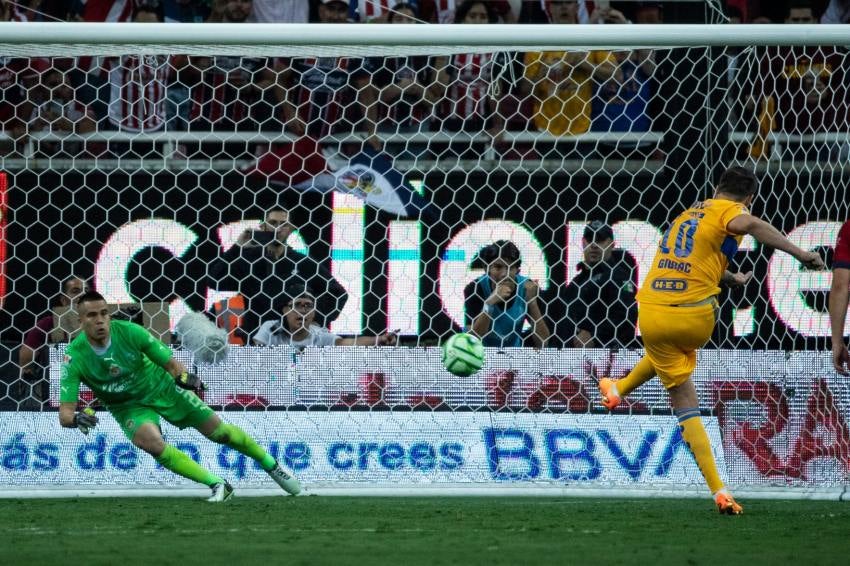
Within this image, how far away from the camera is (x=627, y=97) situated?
403 inches

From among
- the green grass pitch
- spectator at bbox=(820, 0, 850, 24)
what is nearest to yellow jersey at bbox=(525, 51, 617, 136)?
spectator at bbox=(820, 0, 850, 24)

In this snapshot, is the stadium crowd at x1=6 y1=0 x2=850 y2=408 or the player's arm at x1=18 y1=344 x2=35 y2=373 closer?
the player's arm at x1=18 y1=344 x2=35 y2=373

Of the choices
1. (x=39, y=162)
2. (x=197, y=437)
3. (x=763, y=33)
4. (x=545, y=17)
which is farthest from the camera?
(x=545, y=17)

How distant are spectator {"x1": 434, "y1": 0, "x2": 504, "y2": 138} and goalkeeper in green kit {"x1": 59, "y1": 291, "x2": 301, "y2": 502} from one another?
3.05 metres

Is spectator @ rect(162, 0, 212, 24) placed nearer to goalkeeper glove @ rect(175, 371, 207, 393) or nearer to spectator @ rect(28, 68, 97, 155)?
spectator @ rect(28, 68, 97, 155)

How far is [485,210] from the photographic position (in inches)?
404

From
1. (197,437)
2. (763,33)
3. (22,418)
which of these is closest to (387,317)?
(197,437)

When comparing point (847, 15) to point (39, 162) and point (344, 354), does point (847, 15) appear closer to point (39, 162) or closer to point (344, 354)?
point (344, 354)

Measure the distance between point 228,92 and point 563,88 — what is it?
2530 millimetres

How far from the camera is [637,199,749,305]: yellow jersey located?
716cm

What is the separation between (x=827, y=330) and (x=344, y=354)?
11.3ft

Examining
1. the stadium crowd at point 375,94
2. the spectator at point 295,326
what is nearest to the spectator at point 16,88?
the stadium crowd at point 375,94

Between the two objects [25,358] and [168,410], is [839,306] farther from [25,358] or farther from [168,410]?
[25,358]

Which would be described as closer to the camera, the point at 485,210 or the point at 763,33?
the point at 763,33
